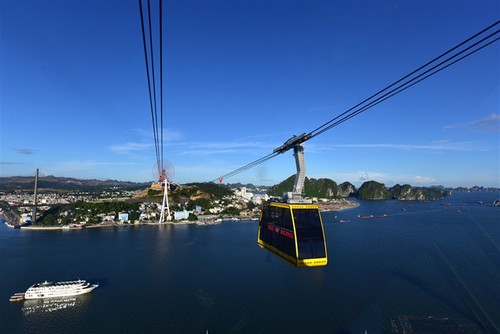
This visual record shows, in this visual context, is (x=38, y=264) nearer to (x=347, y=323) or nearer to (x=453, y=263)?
(x=347, y=323)

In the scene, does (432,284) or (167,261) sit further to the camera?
(167,261)

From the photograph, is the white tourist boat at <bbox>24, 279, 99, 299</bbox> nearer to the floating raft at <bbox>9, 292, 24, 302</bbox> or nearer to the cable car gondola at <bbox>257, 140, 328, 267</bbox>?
the floating raft at <bbox>9, 292, 24, 302</bbox>

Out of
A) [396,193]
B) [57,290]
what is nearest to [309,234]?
[57,290]

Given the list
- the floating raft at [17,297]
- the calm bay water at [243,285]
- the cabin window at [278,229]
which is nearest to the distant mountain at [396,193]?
the calm bay water at [243,285]

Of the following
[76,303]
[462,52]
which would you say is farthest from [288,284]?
[462,52]

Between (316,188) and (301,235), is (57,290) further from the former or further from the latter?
(316,188)

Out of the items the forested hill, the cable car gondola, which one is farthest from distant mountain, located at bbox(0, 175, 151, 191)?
the cable car gondola

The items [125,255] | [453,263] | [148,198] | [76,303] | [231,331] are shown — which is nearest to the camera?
[231,331]
